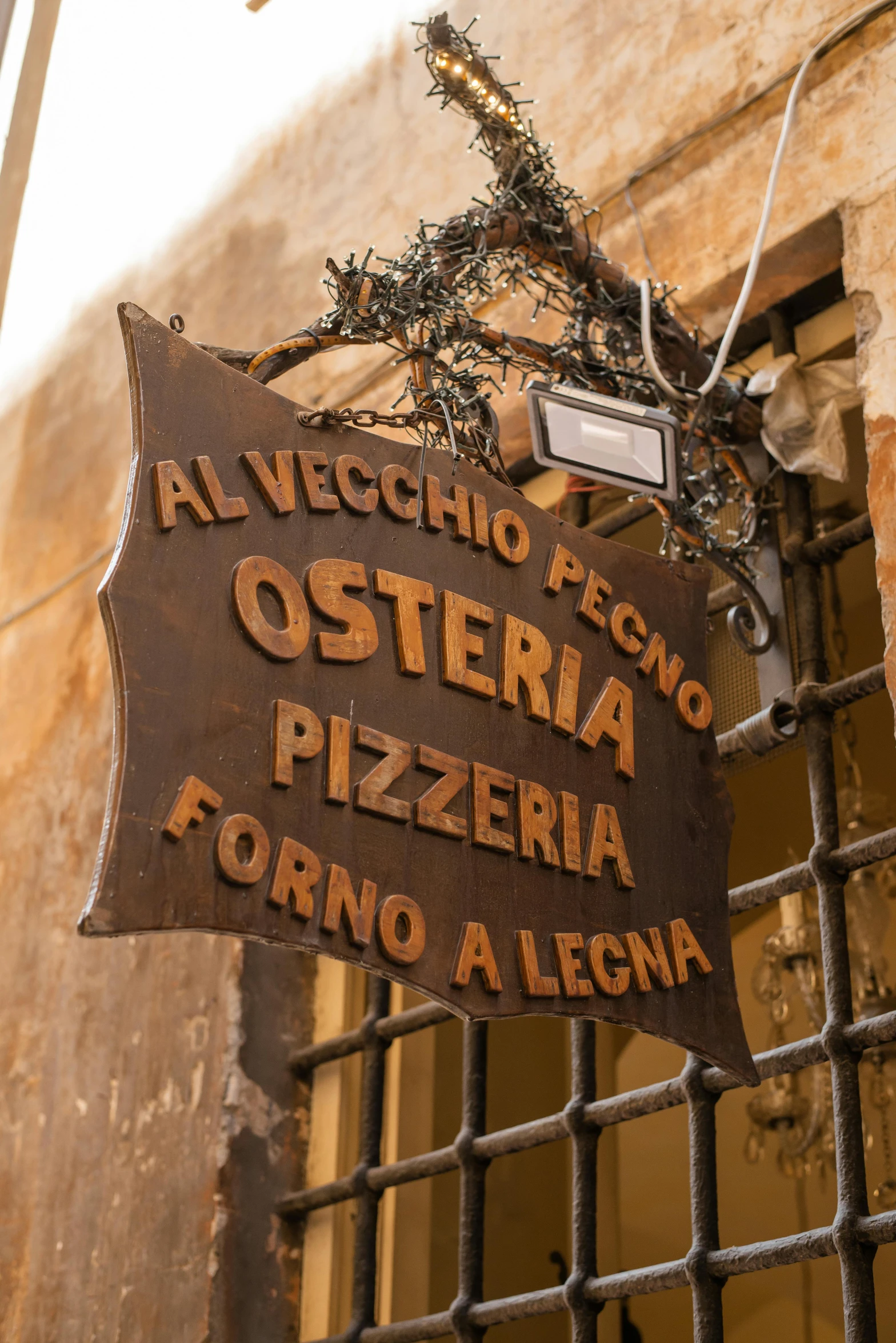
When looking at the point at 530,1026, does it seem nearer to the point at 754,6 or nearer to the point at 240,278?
the point at 240,278

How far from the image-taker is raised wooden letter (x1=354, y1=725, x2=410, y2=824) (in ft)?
5.05

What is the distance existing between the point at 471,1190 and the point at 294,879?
4.31ft

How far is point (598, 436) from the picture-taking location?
1.96 metres

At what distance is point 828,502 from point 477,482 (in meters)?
1.53

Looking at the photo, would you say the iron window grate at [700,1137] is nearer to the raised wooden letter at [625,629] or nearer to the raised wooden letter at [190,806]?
the raised wooden letter at [625,629]

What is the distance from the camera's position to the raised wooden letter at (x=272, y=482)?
5.38 feet

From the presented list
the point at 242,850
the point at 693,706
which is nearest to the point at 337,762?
the point at 242,850

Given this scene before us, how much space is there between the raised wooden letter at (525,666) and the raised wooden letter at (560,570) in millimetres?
80

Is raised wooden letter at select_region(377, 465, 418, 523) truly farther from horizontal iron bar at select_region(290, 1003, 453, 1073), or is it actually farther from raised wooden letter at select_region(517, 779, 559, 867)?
horizontal iron bar at select_region(290, 1003, 453, 1073)

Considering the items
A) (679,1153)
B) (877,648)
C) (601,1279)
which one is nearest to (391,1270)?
(601,1279)

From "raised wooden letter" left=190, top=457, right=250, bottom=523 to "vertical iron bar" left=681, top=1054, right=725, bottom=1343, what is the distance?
3.59ft

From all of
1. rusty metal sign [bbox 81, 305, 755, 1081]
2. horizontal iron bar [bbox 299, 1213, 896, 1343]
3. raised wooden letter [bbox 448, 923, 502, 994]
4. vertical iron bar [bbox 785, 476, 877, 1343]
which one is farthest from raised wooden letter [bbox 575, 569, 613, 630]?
horizontal iron bar [bbox 299, 1213, 896, 1343]

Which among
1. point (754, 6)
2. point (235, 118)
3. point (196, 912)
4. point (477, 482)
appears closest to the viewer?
point (196, 912)

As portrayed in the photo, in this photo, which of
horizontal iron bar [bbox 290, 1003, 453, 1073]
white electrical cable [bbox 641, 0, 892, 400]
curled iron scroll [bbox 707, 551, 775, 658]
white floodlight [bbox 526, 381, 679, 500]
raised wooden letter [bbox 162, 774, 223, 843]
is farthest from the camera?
horizontal iron bar [bbox 290, 1003, 453, 1073]
